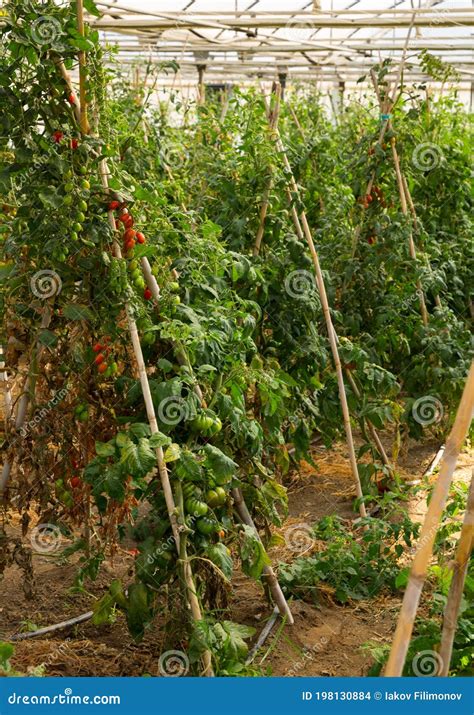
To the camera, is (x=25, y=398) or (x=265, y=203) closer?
(x=25, y=398)

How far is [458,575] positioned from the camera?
210cm

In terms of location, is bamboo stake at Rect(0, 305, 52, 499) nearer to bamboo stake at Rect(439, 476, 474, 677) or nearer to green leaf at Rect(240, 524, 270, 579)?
green leaf at Rect(240, 524, 270, 579)

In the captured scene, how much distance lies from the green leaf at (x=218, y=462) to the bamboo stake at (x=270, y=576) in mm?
341

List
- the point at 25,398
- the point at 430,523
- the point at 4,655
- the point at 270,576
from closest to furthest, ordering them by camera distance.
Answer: the point at 430,523
the point at 4,655
the point at 25,398
the point at 270,576

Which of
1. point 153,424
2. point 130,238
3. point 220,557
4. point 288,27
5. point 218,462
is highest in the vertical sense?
point 288,27

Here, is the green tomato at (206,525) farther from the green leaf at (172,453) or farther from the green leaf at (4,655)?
the green leaf at (4,655)

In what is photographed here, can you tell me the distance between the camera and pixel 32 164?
2973mm

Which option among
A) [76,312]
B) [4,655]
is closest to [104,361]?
[76,312]

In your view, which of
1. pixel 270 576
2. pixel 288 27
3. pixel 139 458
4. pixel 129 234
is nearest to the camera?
pixel 139 458

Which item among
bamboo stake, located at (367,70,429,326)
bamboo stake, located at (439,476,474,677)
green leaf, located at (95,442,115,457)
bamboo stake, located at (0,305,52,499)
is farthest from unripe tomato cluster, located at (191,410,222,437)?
bamboo stake, located at (367,70,429,326)

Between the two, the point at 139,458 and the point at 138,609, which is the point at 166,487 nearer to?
the point at 139,458

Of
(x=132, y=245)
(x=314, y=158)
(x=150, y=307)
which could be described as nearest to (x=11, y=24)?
(x=132, y=245)

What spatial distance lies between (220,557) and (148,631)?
70cm

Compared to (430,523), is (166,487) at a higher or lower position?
lower
